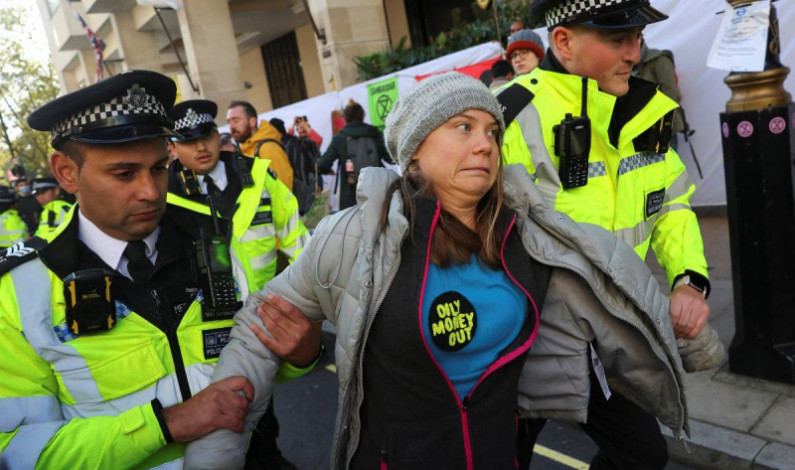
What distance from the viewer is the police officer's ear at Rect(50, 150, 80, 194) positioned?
1.71 metres

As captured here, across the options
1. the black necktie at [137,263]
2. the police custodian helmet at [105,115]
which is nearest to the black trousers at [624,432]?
the black necktie at [137,263]

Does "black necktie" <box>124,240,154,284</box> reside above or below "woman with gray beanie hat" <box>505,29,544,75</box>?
below

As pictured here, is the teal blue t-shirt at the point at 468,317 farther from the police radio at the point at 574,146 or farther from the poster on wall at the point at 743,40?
the poster on wall at the point at 743,40

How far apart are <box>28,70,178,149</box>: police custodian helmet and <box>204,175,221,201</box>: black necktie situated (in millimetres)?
1813

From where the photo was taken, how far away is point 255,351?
5.80 feet

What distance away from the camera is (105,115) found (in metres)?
1.69

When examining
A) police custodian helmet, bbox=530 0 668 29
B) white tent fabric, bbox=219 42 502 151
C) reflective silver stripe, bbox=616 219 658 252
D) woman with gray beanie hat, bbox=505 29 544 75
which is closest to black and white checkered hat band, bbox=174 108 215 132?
police custodian helmet, bbox=530 0 668 29

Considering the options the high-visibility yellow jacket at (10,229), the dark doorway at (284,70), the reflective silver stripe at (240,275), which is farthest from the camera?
the dark doorway at (284,70)

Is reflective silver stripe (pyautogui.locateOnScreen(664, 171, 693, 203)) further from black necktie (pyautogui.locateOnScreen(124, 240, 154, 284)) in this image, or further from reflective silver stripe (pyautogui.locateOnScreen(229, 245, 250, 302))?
black necktie (pyautogui.locateOnScreen(124, 240, 154, 284))

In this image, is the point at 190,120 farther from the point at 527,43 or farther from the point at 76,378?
the point at 527,43

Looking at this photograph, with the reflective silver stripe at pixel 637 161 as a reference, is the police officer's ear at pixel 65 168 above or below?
above

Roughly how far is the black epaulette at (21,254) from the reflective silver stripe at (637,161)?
1.98 m

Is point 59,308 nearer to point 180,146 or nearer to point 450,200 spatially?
point 450,200

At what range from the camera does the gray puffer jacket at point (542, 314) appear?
1.68m
